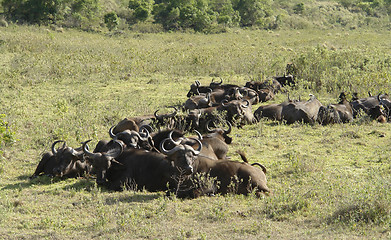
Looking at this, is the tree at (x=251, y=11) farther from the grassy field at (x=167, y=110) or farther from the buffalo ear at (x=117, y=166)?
the buffalo ear at (x=117, y=166)

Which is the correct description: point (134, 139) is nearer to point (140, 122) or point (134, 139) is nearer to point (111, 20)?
point (140, 122)

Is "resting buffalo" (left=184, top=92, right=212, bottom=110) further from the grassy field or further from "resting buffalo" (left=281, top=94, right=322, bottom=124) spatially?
"resting buffalo" (left=281, top=94, right=322, bottom=124)

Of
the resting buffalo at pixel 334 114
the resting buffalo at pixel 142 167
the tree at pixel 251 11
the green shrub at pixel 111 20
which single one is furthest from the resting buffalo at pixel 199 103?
the tree at pixel 251 11

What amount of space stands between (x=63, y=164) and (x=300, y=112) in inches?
283

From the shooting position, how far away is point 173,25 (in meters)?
43.4

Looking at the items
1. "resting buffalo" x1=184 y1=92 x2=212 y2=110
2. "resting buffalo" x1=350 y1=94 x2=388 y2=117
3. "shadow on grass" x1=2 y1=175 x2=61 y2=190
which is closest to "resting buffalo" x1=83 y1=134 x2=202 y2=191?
"shadow on grass" x1=2 y1=175 x2=61 y2=190

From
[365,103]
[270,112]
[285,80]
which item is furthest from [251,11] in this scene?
[270,112]

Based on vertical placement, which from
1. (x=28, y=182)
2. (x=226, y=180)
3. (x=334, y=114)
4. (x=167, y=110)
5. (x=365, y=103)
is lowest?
(x=167, y=110)

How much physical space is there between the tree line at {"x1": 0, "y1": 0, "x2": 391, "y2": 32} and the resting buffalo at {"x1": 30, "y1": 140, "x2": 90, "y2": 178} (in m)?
30.1

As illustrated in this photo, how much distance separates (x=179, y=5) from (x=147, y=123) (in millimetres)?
35689

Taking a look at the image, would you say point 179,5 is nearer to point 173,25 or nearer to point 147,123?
point 173,25

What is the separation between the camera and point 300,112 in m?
13.6

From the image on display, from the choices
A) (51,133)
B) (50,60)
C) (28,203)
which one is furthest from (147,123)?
(50,60)

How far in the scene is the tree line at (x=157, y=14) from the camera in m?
38.9
